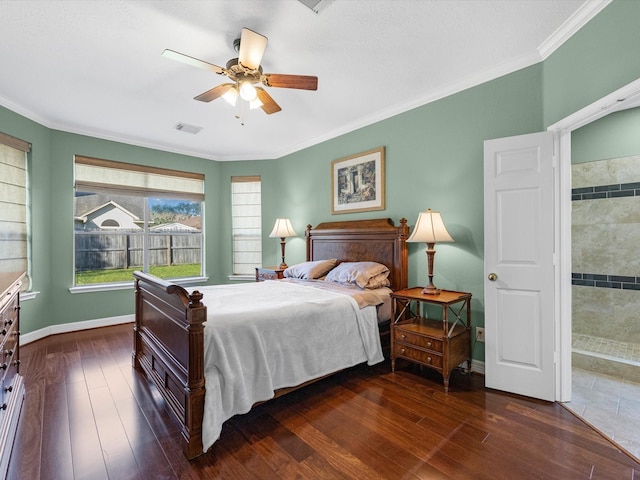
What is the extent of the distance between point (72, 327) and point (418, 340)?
14.2 feet

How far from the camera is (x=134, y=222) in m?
4.68

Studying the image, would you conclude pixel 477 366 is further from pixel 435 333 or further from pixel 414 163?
pixel 414 163

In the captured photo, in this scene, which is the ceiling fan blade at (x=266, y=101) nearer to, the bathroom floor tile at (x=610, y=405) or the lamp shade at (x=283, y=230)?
the lamp shade at (x=283, y=230)

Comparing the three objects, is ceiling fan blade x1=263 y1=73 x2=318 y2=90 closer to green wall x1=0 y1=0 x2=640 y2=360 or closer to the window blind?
green wall x1=0 y1=0 x2=640 y2=360

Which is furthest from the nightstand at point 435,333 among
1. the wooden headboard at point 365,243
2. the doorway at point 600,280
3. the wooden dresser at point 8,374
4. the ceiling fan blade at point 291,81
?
the wooden dresser at point 8,374

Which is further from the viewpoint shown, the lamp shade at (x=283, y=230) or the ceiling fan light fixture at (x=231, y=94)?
the lamp shade at (x=283, y=230)

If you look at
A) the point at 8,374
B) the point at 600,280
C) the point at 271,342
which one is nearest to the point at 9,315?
the point at 8,374

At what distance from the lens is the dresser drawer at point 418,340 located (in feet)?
8.34

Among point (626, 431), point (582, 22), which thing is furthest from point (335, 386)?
point (582, 22)

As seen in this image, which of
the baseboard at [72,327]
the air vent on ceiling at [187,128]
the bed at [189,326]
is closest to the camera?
the bed at [189,326]

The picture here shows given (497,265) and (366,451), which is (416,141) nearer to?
(497,265)

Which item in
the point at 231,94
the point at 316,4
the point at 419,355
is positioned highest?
the point at 316,4

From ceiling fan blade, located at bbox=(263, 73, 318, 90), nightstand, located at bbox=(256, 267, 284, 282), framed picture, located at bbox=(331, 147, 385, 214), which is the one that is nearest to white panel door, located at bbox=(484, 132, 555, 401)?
framed picture, located at bbox=(331, 147, 385, 214)

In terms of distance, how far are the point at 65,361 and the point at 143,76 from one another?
9.37 ft
